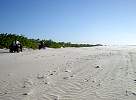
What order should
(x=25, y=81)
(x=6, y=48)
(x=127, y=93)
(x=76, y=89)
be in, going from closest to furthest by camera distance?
(x=127, y=93) → (x=76, y=89) → (x=25, y=81) → (x=6, y=48)

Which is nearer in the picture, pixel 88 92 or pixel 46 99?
pixel 46 99

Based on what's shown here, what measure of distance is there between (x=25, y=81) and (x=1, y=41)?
24172 mm

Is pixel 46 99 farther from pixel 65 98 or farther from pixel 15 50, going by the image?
pixel 15 50

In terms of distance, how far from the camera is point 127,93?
22.7ft

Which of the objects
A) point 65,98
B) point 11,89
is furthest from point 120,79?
point 11,89

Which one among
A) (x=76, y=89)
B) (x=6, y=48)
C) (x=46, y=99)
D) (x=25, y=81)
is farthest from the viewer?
(x=6, y=48)

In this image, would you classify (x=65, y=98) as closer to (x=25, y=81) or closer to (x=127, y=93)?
(x=127, y=93)

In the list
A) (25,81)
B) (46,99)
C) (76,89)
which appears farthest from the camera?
(25,81)

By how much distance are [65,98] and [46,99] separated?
46 cm

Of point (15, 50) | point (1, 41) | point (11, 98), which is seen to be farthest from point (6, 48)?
point (11, 98)

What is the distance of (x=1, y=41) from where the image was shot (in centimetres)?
3184

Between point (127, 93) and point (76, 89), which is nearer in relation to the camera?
point (127, 93)

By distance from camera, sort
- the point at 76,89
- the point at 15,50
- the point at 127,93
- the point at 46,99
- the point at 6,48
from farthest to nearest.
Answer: the point at 6,48, the point at 15,50, the point at 76,89, the point at 127,93, the point at 46,99

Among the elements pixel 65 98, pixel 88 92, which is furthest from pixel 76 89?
pixel 65 98
